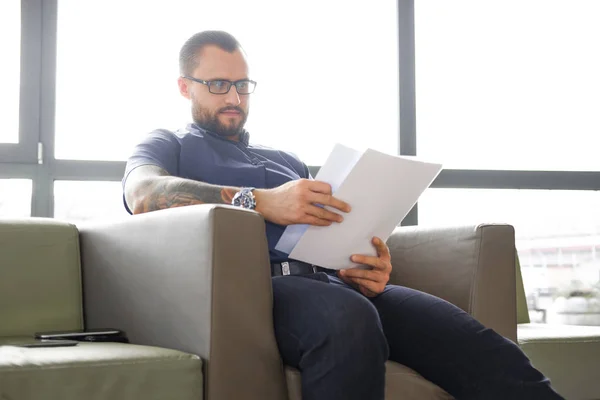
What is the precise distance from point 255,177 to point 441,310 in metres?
0.57

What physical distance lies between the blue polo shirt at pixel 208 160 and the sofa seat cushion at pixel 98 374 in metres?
0.45

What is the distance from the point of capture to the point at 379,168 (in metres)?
1.42

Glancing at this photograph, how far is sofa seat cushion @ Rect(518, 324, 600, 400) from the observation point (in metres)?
2.08

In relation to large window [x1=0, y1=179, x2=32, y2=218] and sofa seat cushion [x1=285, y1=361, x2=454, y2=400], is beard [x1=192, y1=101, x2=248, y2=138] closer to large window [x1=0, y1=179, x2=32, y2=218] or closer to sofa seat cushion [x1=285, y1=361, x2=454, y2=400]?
sofa seat cushion [x1=285, y1=361, x2=454, y2=400]

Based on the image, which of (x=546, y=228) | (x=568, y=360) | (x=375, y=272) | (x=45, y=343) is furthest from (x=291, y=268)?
(x=546, y=228)

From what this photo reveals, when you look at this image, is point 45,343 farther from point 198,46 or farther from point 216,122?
point 198,46

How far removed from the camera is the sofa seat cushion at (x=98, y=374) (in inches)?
45.6

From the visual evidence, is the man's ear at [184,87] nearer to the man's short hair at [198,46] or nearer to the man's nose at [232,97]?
the man's short hair at [198,46]

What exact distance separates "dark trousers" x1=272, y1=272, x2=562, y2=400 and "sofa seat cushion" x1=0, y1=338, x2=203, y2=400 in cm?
20

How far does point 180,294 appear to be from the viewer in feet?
4.51

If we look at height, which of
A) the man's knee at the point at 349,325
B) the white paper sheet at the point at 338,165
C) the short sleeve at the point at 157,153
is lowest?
the man's knee at the point at 349,325

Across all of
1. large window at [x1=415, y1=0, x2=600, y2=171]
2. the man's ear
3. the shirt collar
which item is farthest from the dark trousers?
large window at [x1=415, y1=0, x2=600, y2=171]

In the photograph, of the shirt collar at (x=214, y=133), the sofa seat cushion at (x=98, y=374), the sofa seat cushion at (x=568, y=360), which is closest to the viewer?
the sofa seat cushion at (x=98, y=374)

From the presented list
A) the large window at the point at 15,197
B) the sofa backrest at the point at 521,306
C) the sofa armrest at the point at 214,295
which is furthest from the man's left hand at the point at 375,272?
the large window at the point at 15,197
